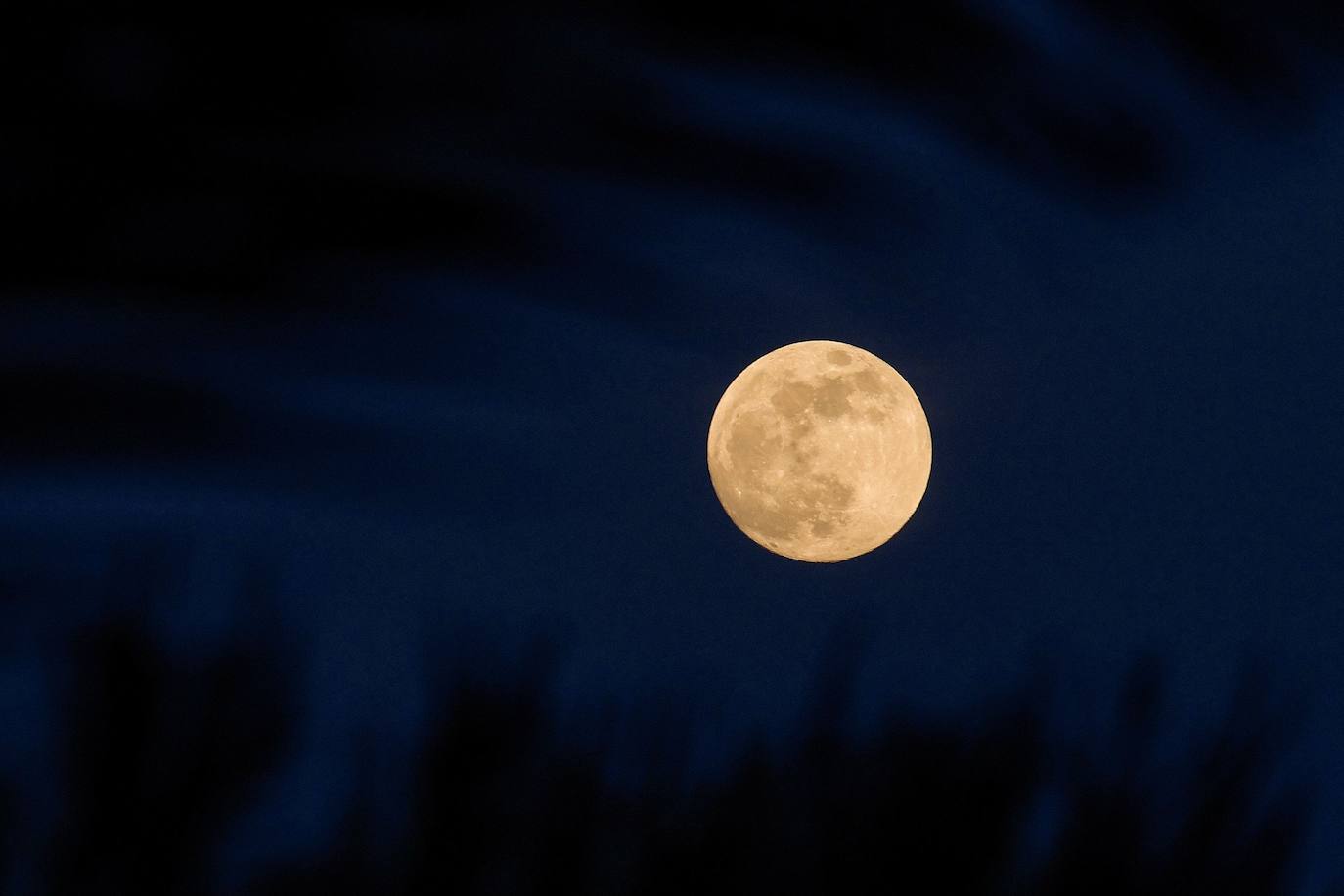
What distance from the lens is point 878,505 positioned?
8.99 m

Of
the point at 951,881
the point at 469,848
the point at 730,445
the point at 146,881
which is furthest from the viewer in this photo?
the point at 951,881

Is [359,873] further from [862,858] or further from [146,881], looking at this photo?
[862,858]

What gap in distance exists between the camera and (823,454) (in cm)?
869

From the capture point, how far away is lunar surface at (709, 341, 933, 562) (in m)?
8.73

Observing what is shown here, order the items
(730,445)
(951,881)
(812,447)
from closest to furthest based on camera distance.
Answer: (812,447) < (730,445) < (951,881)

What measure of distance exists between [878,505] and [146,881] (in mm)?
14840

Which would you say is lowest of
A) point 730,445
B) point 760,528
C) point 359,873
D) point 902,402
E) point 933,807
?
point 359,873

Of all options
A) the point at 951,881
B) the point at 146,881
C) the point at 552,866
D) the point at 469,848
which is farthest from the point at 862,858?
the point at 146,881

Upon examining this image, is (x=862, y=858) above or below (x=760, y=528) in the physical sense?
below

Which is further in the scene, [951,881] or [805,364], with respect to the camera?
[951,881]

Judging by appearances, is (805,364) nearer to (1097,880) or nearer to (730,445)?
(730,445)

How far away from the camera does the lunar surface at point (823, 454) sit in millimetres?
8734

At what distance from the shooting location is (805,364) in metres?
9.23

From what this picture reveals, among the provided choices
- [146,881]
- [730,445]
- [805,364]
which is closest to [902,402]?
[805,364]
